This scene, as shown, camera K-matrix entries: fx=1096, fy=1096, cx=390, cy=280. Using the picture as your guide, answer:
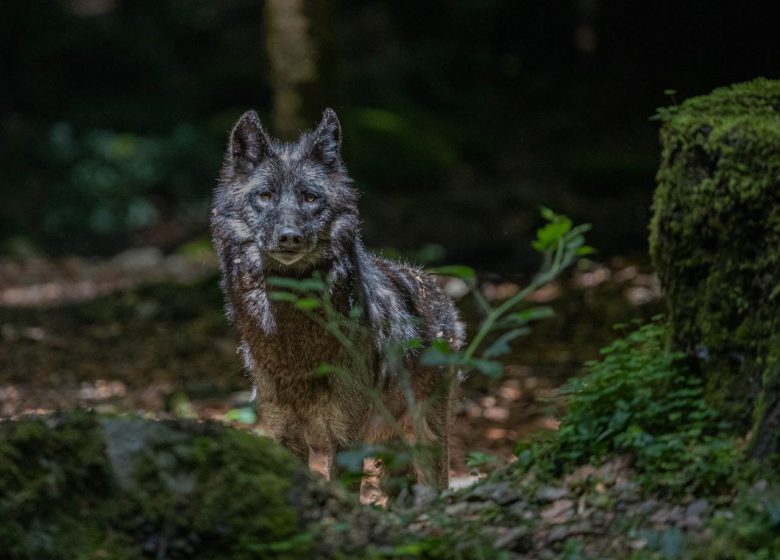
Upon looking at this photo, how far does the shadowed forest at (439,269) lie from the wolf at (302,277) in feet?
0.63

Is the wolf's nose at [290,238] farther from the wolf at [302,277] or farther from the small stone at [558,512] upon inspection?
the small stone at [558,512]

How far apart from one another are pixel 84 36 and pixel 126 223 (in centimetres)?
505

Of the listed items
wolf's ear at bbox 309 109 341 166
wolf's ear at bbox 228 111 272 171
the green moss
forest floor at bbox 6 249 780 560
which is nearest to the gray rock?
forest floor at bbox 6 249 780 560

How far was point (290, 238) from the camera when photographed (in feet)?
17.7

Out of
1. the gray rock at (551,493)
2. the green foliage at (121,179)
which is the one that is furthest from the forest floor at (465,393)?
the green foliage at (121,179)

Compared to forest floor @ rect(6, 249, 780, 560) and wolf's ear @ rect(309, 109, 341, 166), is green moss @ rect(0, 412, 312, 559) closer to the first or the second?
forest floor @ rect(6, 249, 780, 560)

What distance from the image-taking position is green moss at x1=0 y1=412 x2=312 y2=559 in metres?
3.56

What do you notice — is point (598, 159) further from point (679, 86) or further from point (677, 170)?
point (677, 170)

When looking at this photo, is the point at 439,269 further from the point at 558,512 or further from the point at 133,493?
the point at 133,493

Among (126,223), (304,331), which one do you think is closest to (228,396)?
(304,331)

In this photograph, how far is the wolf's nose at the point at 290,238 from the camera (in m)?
5.39

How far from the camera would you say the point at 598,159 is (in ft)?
54.7

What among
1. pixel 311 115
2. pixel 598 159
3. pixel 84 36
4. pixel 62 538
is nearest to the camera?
pixel 62 538

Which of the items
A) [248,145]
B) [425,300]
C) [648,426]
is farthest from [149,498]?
[425,300]
